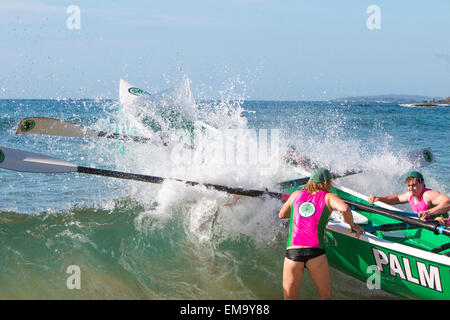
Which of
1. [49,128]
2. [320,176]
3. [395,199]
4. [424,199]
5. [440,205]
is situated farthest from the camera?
[49,128]

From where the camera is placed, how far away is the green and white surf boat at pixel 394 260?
145 inches

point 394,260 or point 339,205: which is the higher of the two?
point 339,205

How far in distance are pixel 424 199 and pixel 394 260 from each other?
4.06 ft

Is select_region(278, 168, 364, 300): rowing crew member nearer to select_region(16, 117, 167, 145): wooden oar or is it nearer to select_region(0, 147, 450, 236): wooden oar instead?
select_region(0, 147, 450, 236): wooden oar

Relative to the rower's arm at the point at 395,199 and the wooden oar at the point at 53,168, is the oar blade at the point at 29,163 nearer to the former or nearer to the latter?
the wooden oar at the point at 53,168

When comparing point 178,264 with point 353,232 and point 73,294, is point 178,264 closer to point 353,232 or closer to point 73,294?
point 73,294

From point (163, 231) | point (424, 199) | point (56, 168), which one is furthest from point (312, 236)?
point (56, 168)

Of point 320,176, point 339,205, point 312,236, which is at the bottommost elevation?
point 312,236

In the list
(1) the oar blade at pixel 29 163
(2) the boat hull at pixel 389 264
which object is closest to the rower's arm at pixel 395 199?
(2) the boat hull at pixel 389 264

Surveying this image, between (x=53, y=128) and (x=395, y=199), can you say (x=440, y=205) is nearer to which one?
(x=395, y=199)

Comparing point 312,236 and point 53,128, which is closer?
point 312,236

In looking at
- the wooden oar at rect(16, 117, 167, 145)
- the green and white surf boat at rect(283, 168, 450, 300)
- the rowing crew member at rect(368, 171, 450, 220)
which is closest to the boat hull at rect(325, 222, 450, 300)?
the green and white surf boat at rect(283, 168, 450, 300)

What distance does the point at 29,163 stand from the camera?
545 cm

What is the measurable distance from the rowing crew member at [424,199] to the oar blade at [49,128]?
15.1 ft
